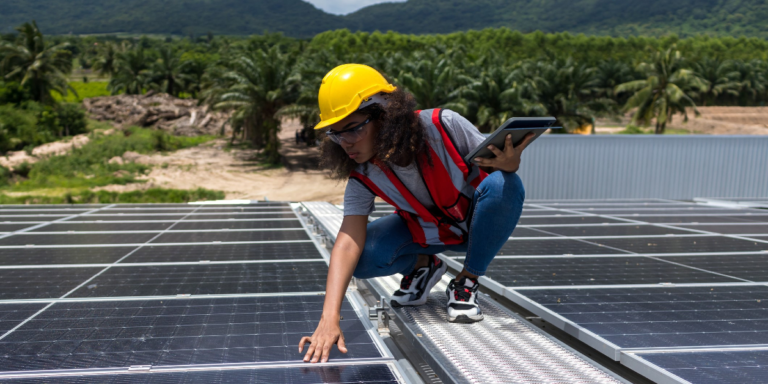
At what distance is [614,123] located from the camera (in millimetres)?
67625

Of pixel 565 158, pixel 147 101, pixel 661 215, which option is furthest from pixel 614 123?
pixel 661 215

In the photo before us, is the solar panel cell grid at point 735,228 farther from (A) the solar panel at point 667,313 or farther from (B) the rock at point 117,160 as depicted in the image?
(B) the rock at point 117,160

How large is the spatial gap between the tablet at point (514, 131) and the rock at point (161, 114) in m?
43.7

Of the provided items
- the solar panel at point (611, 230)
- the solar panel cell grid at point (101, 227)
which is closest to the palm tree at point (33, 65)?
the solar panel cell grid at point (101, 227)

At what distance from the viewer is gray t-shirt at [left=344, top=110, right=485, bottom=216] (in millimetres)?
2898

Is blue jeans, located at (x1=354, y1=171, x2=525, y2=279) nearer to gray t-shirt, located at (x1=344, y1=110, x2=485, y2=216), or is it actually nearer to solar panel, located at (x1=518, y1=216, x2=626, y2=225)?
gray t-shirt, located at (x1=344, y1=110, x2=485, y2=216)

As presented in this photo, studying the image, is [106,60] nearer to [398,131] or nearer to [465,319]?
[398,131]

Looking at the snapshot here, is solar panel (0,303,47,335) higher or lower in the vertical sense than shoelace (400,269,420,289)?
lower

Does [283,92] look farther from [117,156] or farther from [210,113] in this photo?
[210,113]

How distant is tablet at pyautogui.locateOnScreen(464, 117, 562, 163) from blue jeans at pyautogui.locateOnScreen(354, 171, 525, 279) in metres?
0.23

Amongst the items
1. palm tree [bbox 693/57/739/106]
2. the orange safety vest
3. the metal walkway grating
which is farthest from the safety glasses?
palm tree [bbox 693/57/739/106]

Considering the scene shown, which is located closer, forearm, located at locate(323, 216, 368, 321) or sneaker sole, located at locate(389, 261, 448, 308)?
forearm, located at locate(323, 216, 368, 321)

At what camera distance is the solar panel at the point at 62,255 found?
486 centimetres

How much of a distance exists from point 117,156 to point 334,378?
118 ft
